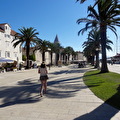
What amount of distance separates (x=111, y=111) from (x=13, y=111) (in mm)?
3419

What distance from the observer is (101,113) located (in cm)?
470

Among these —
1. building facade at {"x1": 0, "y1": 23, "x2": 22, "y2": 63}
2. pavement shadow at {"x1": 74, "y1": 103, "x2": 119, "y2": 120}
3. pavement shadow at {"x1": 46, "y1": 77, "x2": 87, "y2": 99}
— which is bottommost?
pavement shadow at {"x1": 46, "y1": 77, "x2": 87, "y2": 99}

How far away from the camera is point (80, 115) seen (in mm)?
4574

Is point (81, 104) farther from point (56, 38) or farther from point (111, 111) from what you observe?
point (56, 38)

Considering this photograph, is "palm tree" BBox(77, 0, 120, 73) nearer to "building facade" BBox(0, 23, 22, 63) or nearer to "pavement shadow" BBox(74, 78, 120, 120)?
"pavement shadow" BBox(74, 78, 120, 120)

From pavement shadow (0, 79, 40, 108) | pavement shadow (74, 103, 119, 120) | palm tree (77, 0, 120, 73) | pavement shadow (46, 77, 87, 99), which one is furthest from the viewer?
palm tree (77, 0, 120, 73)

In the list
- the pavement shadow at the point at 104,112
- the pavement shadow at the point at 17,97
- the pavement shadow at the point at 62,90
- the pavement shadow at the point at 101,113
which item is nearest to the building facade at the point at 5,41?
the pavement shadow at the point at 62,90

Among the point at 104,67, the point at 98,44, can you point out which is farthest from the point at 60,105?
the point at 98,44

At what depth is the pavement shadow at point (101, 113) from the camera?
433 centimetres

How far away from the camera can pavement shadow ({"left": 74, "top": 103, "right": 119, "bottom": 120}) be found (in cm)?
433

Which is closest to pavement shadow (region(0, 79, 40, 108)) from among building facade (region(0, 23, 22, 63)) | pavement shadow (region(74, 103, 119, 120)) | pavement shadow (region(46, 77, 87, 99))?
pavement shadow (region(46, 77, 87, 99))

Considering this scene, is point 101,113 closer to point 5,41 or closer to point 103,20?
point 103,20

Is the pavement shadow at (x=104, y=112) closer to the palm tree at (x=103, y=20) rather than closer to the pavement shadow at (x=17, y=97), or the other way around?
the pavement shadow at (x=17, y=97)

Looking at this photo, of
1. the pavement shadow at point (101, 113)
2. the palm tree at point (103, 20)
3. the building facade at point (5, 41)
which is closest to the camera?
the pavement shadow at point (101, 113)
